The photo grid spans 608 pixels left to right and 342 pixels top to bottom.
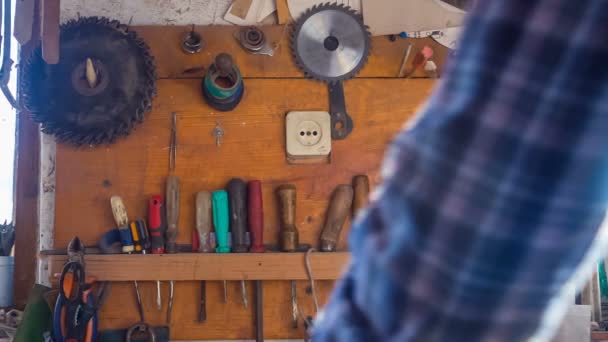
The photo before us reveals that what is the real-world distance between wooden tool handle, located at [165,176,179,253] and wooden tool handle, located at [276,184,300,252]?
249 millimetres

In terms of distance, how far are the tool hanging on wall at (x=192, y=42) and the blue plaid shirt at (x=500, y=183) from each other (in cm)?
135

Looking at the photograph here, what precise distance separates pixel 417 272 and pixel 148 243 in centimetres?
129

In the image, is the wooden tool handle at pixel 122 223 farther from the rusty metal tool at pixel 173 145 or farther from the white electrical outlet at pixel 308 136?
the white electrical outlet at pixel 308 136

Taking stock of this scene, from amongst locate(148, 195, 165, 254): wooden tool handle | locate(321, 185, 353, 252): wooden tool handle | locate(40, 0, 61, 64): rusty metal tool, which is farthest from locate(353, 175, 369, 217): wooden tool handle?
locate(40, 0, 61, 64): rusty metal tool

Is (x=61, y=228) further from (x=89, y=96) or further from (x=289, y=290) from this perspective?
(x=289, y=290)

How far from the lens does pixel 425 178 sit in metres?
0.34

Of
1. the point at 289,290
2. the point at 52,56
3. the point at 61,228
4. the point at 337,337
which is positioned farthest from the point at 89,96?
the point at 337,337

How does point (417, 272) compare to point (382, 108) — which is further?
point (382, 108)

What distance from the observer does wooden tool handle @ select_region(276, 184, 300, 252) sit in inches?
61.6

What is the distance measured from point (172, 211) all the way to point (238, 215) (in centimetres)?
16

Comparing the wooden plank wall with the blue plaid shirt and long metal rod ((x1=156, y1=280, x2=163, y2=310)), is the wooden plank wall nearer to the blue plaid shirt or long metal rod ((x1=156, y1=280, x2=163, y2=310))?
long metal rod ((x1=156, y1=280, x2=163, y2=310))

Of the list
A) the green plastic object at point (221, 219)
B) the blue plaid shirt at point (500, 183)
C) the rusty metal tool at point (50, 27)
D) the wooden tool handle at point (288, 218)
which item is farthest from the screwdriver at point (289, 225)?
the blue plaid shirt at point (500, 183)

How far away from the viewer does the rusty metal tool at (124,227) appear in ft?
5.08

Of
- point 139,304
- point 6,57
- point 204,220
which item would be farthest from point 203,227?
point 6,57
